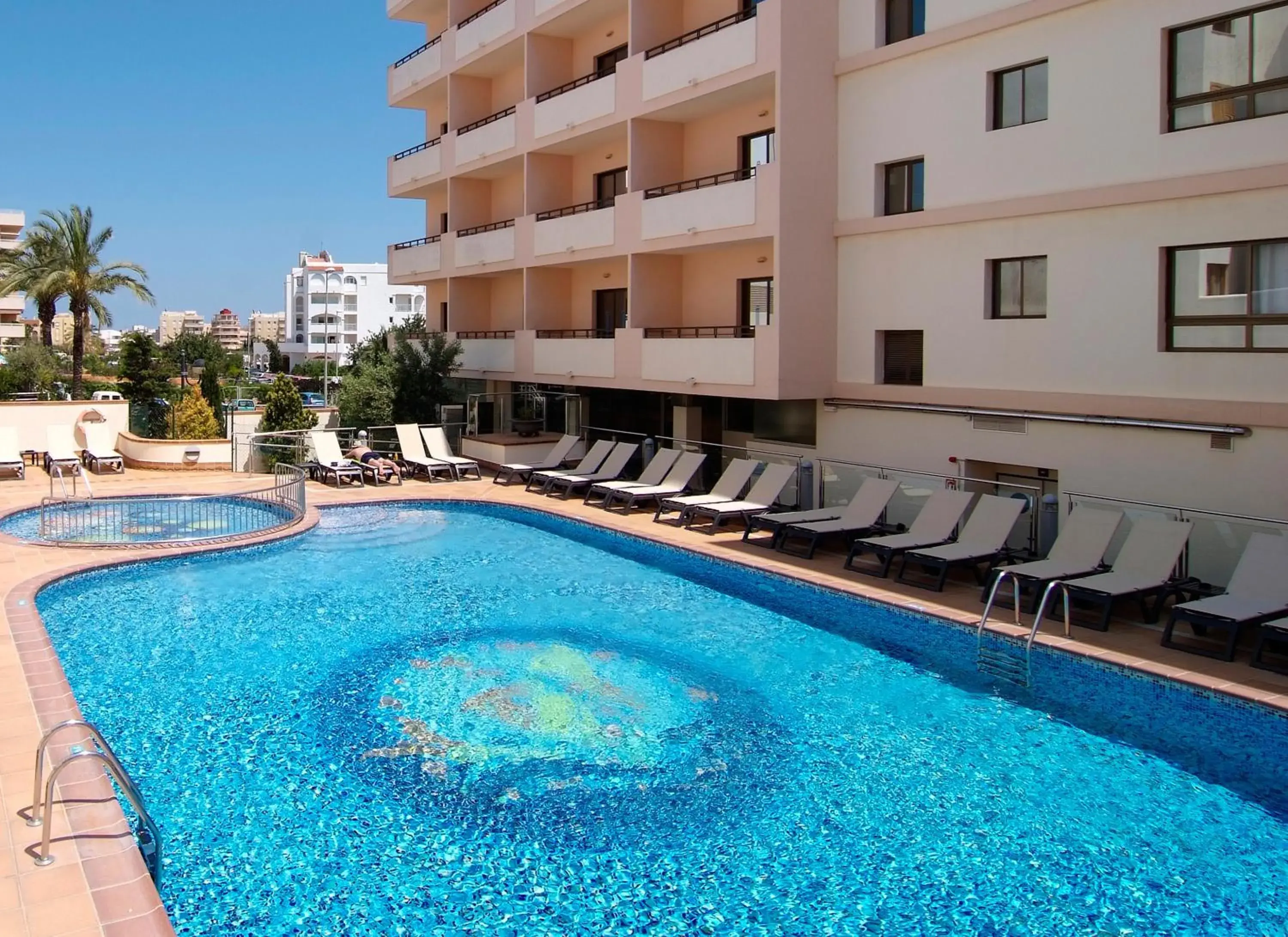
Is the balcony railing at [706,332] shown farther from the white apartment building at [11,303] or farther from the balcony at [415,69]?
the white apartment building at [11,303]

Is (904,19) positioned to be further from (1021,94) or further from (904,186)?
(1021,94)

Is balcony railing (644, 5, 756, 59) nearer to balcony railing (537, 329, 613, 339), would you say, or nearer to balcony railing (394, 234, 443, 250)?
balcony railing (537, 329, 613, 339)

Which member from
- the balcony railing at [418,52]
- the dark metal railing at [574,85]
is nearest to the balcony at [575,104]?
the dark metal railing at [574,85]

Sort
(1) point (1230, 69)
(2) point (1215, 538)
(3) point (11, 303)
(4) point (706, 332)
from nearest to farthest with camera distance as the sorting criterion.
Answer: (2) point (1215, 538)
(1) point (1230, 69)
(4) point (706, 332)
(3) point (11, 303)

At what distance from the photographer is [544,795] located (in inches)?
318

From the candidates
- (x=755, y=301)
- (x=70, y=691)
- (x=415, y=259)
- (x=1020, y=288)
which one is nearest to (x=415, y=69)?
(x=415, y=259)

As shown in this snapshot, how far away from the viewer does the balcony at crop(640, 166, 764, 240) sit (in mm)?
18406

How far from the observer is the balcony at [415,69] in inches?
1196

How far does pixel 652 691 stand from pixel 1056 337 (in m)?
8.60

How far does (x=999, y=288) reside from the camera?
16078 millimetres

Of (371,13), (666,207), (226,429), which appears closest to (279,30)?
(371,13)

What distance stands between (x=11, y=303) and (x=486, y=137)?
87.0 meters

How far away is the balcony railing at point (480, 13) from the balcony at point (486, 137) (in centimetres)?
106

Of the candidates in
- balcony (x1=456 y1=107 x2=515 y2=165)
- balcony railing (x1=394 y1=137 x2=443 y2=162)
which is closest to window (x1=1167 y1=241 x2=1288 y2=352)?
balcony (x1=456 y1=107 x2=515 y2=165)
